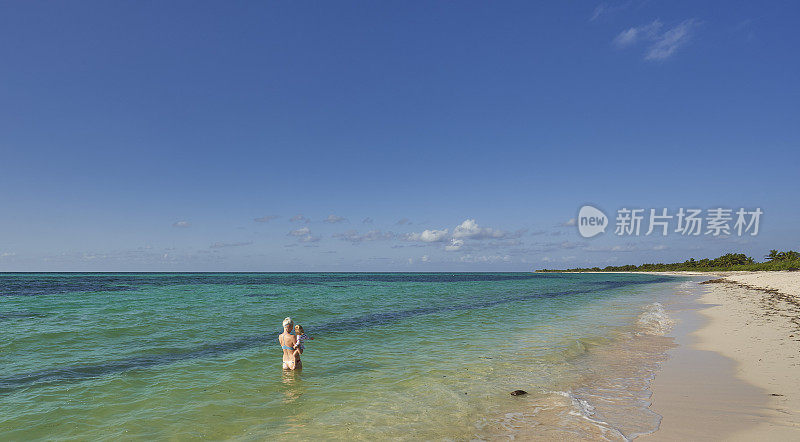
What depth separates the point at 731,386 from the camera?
9.30 metres

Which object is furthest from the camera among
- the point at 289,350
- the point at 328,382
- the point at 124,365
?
the point at 124,365

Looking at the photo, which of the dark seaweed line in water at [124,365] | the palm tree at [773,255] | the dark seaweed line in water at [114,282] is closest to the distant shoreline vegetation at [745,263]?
the palm tree at [773,255]

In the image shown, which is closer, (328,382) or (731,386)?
(731,386)

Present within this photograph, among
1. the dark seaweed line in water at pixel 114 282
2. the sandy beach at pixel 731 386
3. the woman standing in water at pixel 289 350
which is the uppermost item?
the woman standing in water at pixel 289 350

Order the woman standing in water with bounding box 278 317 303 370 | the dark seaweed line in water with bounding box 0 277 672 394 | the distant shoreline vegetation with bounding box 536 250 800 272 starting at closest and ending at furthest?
the dark seaweed line in water with bounding box 0 277 672 394
the woman standing in water with bounding box 278 317 303 370
the distant shoreline vegetation with bounding box 536 250 800 272

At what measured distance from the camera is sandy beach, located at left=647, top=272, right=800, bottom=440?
6730 millimetres

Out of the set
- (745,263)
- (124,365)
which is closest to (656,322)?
(124,365)

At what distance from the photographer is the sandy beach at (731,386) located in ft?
22.1

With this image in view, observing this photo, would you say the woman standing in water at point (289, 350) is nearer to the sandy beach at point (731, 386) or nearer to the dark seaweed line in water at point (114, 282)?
the sandy beach at point (731, 386)

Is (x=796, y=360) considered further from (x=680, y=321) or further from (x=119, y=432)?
(x=119, y=432)

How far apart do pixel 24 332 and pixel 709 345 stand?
93.3ft

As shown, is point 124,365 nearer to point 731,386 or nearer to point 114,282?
point 731,386

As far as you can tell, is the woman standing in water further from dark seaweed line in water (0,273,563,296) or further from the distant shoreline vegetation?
the distant shoreline vegetation

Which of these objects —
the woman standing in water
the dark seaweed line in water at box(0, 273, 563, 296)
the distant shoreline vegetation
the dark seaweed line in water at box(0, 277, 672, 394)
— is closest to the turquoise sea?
the dark seaweed line in water at box(0, 277, 672, 394)
